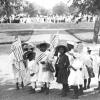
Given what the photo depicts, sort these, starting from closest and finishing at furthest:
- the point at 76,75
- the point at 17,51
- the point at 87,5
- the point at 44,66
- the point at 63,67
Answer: the point at 76,75 → the point at 63,67 → the point at 44,66 → the point at 17,51 → the point at 87,5

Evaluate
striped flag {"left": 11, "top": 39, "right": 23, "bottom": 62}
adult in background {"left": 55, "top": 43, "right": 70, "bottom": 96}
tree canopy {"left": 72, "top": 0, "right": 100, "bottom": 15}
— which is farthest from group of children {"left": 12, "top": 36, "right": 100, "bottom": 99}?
tree canopy {"left": 72, "top": 0, "right": 100, "bottom": 15}

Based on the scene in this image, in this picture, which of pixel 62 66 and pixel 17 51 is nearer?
pixel 62 66

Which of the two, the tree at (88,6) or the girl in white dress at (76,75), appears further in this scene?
the tree at (88,6)

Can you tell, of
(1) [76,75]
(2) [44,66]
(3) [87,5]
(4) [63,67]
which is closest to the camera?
(1) [76,75]

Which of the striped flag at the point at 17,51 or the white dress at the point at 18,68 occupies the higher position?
the striped flag at the point at 17,51

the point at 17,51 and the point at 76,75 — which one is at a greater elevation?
the point at 17,51

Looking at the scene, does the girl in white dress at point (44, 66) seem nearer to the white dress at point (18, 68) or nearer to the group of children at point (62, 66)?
the group of children at point (62, 66)

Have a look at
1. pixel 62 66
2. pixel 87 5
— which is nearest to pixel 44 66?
pixel 62 66

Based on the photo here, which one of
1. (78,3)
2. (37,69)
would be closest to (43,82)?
(37,69)

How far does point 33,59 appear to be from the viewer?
10.1 meters

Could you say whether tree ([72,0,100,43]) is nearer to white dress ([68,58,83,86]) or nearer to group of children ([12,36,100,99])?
group of children ([12,36,100,99])

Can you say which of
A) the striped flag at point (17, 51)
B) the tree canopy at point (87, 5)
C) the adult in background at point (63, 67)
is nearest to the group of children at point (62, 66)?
the adult in background at point (63, 67)

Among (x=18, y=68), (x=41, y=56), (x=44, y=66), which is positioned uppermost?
(x=41, y=56)

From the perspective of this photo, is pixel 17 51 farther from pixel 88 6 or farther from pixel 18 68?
pixel 88 6
